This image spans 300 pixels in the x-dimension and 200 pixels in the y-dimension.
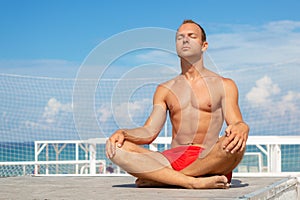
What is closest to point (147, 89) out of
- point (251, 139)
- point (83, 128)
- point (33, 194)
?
point (251, 139)

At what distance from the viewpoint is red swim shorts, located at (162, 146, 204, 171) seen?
12.4ft

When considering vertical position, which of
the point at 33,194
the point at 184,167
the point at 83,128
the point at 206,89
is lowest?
the point at 33,194

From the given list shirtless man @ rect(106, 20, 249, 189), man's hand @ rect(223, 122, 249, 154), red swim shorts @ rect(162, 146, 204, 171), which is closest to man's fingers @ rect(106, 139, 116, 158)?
shirtless man @ rect(106, 20, 249, 189)

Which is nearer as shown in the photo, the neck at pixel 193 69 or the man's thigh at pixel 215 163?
the man's thigh at pixel 215 163

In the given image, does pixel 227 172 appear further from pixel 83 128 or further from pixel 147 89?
pixel 147 89

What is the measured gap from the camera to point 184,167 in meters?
3.77

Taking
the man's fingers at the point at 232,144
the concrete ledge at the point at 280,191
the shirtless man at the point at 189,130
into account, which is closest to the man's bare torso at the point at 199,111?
the shirtless man at the point at 189,130

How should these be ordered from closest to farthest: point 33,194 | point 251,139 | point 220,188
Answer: point 33,194
point 220,188
point 251,139

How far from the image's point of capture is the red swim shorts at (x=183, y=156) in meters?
3.77

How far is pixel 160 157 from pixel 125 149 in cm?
30

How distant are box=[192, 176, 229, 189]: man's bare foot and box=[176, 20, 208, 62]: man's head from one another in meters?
0.83

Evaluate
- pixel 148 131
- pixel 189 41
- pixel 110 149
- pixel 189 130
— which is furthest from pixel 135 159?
pixel 189 41

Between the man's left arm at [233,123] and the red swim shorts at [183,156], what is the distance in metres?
0.30

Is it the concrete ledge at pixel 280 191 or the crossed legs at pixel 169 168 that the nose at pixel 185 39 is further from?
the concrete ledge at pixel 280 191
